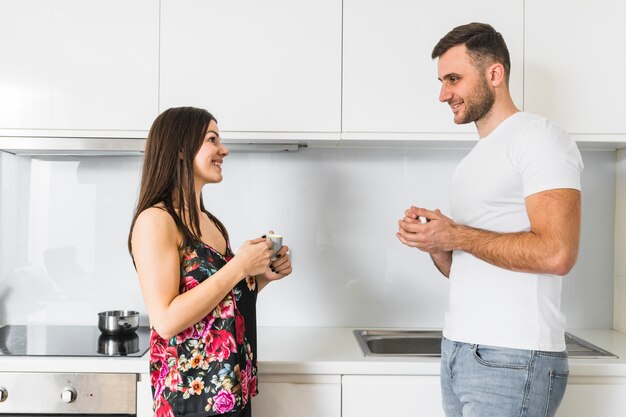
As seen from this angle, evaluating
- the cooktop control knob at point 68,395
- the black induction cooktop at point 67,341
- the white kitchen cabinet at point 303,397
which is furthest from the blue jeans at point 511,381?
the cooktop control knob at point 68,395

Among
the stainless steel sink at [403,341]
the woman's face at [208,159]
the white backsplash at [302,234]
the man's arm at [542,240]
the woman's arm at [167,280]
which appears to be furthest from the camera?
the white backsplash at [302,234]

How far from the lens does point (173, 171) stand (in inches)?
57.2

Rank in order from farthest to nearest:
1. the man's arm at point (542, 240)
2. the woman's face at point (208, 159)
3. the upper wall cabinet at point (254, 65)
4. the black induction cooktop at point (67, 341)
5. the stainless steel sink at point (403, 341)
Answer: the stainless steel sink at point (403, 341) < the upper wall cabinet at point (254, 65) < the black induction cooktop at point (67, 341) < the woman's face at point (208, 159) < the man's arm at point (542, 240)

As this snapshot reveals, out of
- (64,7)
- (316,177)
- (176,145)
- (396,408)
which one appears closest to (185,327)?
(176,145)

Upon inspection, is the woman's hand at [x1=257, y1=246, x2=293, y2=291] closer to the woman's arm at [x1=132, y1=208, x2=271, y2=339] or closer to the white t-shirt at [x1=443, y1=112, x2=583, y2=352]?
the woman's arm at [x1=132, y1=208, x2=271, y2=339]

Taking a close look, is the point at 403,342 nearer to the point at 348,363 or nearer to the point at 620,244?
the point at 348,363

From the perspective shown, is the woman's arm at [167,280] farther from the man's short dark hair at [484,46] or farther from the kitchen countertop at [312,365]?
the man's short dark hair at [484,46]

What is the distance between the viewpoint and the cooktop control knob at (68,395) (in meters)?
1.68

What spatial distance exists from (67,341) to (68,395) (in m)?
0.33

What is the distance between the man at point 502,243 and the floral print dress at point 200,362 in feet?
1.63

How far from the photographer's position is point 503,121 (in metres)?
1.42

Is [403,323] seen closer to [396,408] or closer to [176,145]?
[396,408]

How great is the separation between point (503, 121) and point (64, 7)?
150 centimetres

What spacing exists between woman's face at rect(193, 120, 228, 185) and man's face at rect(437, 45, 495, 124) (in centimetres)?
63
